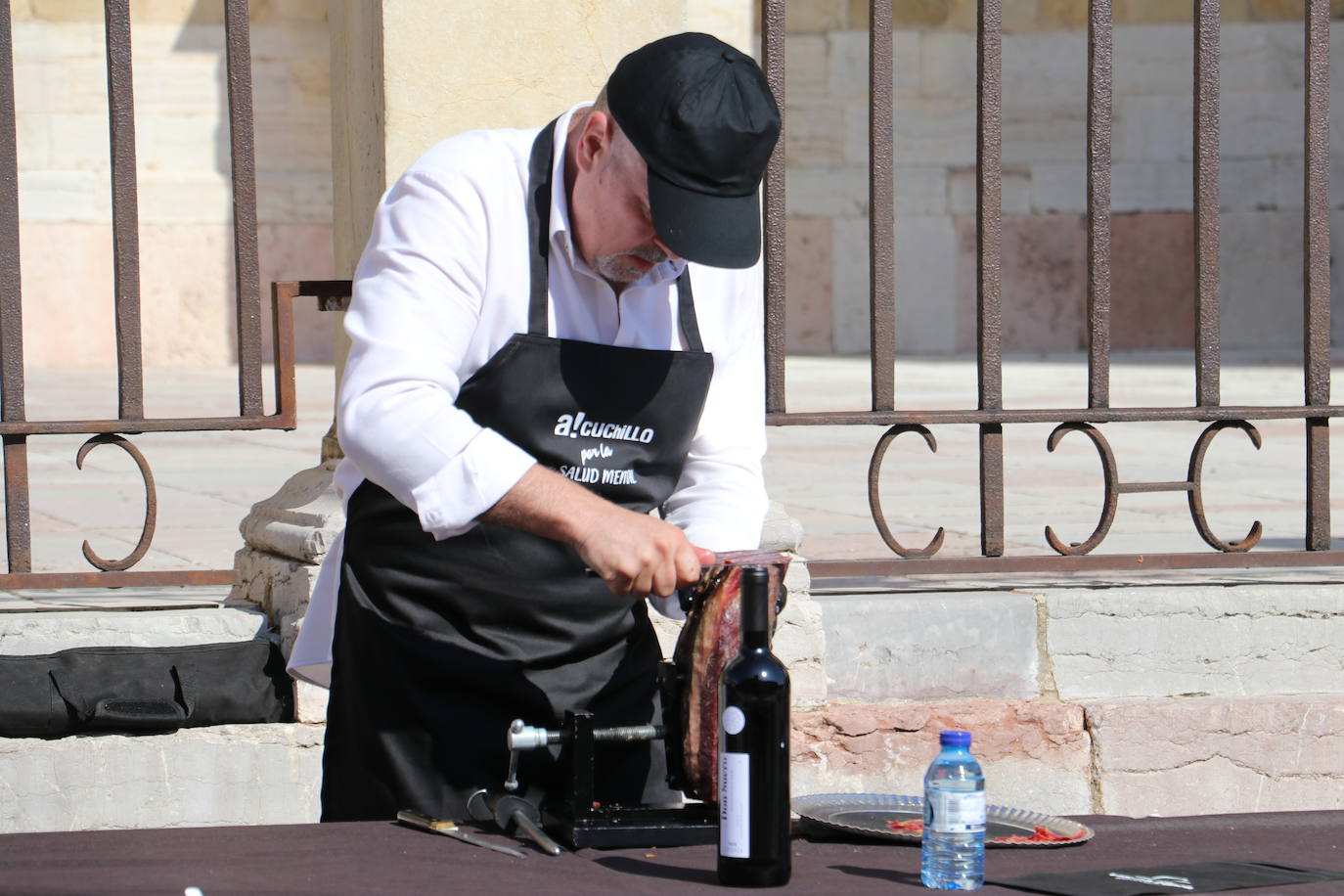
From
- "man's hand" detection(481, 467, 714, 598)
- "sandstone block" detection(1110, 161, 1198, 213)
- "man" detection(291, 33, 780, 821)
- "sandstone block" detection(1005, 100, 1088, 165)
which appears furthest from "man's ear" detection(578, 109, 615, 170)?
"sandstone block" detection(1110, 161, 1198, 213)

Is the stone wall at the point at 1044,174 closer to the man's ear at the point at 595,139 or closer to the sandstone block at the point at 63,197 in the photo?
the sandstone block at the point at 63,197

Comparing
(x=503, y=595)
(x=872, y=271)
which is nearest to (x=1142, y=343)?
(x=872, y=271)

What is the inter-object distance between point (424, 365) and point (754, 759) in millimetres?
642

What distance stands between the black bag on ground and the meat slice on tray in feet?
4.84

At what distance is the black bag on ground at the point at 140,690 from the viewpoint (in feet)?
10.4

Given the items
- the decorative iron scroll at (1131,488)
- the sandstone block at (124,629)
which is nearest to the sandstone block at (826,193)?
the decorative iron scroll at (1131,488)

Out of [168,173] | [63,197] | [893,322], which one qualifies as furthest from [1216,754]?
[168,173]

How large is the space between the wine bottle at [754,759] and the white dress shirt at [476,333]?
1.36 feet

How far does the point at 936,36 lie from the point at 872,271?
1010 centimetres

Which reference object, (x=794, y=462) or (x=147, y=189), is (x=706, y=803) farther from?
(x=147, y=189)

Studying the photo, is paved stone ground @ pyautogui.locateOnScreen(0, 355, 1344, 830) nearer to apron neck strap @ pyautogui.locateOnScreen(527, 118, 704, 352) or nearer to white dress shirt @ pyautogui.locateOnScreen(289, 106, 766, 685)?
white dress shirt @ pyautogui.locateOnScreen(289, 106, 766, 685)

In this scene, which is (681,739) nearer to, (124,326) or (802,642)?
(802,642)

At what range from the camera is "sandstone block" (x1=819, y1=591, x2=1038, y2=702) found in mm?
3529

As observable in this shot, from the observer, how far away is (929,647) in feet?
11.7
